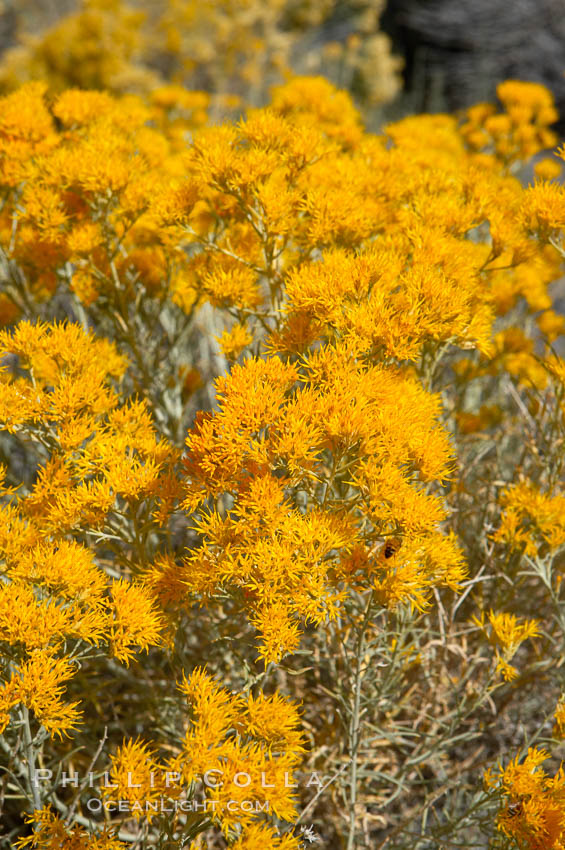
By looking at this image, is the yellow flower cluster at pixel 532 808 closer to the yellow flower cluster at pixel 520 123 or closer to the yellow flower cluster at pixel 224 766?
the yellow flower cluster at pixel 224 766

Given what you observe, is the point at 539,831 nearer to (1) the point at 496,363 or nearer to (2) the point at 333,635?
(2) the point at 333,635

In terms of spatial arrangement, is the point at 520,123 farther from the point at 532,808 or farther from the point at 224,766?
the point at 224,766

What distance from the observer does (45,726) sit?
1.40 metres

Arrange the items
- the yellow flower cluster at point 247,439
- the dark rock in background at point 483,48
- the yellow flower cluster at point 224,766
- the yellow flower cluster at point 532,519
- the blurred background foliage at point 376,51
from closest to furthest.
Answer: the yellow flower cluster at point 224,766
the yellow flower cluster at point 247,439
the yellow flower cluster at point 532,519
the blurred background foliage at point 376,51
the dark rock in background at point 483,48

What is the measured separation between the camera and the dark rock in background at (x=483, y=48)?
8.33 m

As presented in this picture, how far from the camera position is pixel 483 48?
8.51 m

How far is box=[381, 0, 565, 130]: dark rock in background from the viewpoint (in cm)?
833

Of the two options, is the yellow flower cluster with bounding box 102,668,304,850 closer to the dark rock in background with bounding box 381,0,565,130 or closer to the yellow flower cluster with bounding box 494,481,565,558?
the yellow flower cluster with bounding box 494,481,565,558

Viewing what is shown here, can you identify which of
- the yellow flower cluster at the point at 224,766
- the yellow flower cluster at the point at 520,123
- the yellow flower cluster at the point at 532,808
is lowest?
the yellow flower cluster at the point at 532,808

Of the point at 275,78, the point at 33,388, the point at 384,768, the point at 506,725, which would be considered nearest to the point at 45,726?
the point at 33,388

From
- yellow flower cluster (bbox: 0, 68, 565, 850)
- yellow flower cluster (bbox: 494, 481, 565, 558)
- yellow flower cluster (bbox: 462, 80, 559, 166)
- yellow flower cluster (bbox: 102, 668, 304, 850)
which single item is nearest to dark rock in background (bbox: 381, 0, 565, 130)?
yellow flower cluster (bbox: 462, 80, 559, 166)

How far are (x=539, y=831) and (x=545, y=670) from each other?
2.41 ft

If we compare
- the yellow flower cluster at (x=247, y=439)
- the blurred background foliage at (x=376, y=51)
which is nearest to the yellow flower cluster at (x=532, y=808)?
the yellow flower cluster at (x=247, y=439)

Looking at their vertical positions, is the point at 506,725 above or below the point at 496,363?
below
